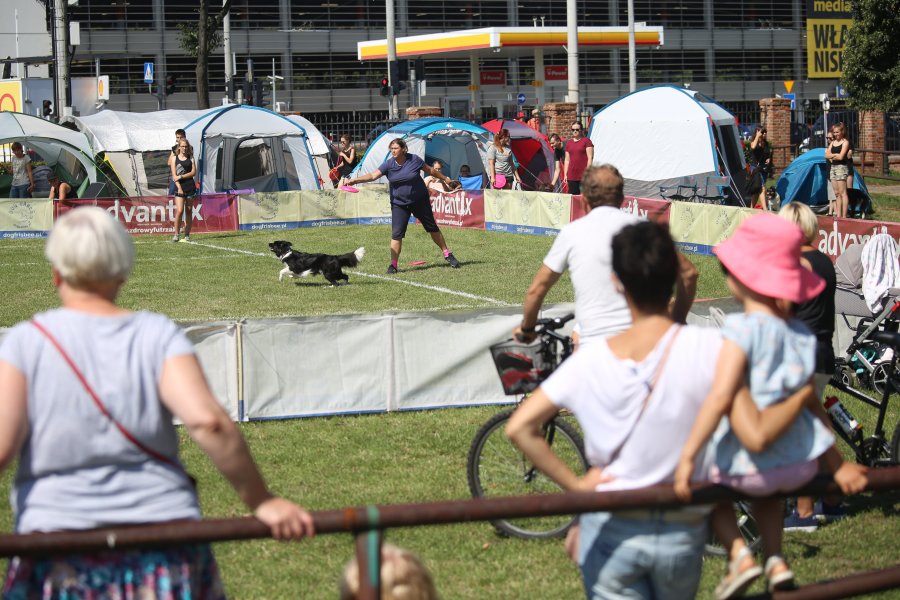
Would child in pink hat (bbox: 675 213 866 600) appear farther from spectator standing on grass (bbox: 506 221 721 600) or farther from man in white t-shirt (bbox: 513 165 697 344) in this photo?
man in white t-shirt (bbox: 513 165 697 344)

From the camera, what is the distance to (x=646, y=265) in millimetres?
3369

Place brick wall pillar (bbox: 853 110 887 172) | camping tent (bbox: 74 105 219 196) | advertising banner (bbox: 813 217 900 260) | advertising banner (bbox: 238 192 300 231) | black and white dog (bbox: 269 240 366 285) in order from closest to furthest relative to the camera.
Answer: advertising banner (bbox: 813 217 900 260) < black and white dog (bbox: 269 240 366 285) < advertising banner (bbox: 238 192 300 231) < camping tent (bbox: 74 105 219 196) < brick wall pillar (bbox: 853 110 887 172)

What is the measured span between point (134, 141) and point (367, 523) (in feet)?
92.4

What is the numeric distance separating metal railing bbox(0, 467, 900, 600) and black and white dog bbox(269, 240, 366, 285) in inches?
477

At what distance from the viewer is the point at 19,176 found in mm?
25469

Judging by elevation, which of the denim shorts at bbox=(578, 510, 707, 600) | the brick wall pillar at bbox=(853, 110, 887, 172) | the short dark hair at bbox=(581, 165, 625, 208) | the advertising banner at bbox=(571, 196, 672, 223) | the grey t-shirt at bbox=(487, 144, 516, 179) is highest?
the brick wall pillar at bbox=(853, 110, 887, 172)

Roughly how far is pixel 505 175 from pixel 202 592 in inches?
887

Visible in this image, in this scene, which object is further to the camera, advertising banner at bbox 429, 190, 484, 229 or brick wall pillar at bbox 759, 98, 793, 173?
brick wall pillar at bbox 759, 98, 793, 173

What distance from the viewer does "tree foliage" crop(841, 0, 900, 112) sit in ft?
96.4

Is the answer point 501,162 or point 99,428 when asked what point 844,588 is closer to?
point 99,428

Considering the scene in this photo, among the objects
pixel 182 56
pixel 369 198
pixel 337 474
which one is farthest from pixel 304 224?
pixel 182 56

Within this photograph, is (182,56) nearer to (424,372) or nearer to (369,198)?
(369,198)

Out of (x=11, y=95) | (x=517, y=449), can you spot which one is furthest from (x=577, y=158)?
(x=11, y=95)

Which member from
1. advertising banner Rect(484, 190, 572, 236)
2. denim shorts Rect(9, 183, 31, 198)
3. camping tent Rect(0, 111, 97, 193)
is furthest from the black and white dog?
camping tent Rect(0, 111, 97, 193)
